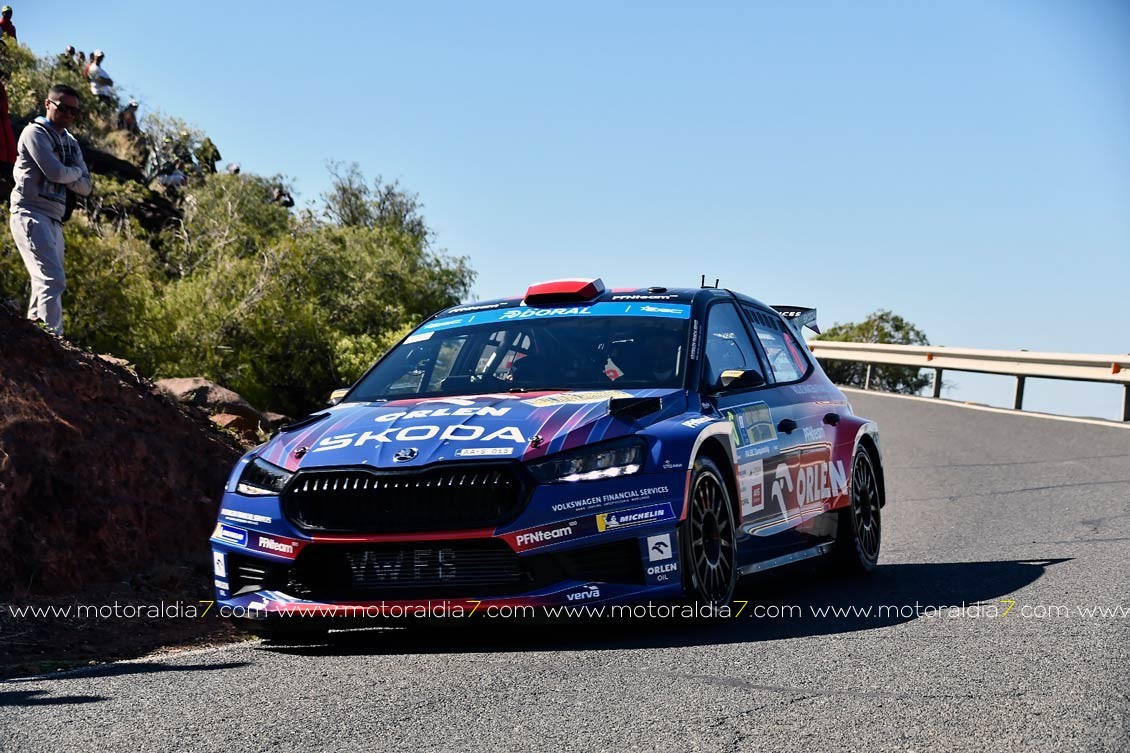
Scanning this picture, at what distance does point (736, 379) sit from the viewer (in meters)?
7.05

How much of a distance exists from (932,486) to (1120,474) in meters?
1.67

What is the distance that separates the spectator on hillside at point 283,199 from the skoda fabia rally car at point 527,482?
29256 mm

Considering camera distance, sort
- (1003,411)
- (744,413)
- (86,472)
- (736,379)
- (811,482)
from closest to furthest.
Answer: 1. (736,379)
2. (744,413)
3. (811,482)
4. (86,472)
5. (1003,411)

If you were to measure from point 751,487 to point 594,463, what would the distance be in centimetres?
137

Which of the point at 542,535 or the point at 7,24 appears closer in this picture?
the point at 542,535

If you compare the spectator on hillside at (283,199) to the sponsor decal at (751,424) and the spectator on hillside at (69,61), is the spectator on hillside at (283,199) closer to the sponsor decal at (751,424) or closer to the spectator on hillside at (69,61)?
the spectator on hillside at (69,61)

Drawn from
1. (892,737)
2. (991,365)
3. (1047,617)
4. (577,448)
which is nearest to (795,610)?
(1047,617)

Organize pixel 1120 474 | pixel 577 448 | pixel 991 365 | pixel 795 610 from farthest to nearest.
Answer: pixel 991 365 < pixel 1120 474 < pixel 795 610 < pixel 577 448

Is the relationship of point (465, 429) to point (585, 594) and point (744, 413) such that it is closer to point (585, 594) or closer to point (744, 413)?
point (585, 594)

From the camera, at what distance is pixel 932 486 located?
13719mm

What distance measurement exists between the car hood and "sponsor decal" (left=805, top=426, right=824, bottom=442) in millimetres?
1467

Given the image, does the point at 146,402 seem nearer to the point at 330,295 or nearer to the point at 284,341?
the point at 284,341

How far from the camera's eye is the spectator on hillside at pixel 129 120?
1442 inches

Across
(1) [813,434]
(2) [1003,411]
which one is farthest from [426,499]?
(2) [1003,411]
